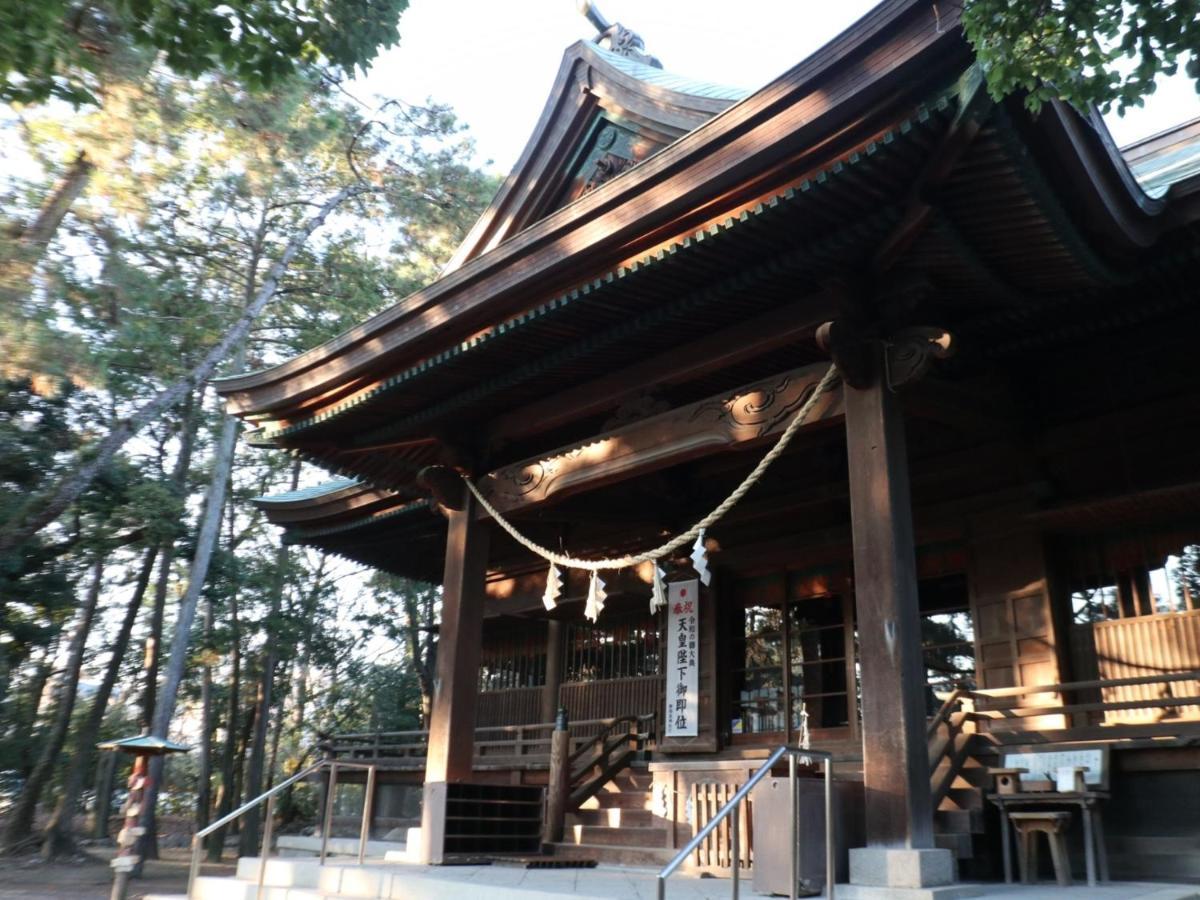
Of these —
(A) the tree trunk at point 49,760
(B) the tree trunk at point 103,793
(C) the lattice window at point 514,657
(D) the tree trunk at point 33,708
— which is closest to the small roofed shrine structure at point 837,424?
(C) the lattice window at point 514,657

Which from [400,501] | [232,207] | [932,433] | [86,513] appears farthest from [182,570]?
[932,433]

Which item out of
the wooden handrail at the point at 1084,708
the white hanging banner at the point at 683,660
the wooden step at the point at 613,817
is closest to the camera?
the wooden handrail at the point at 1084,708

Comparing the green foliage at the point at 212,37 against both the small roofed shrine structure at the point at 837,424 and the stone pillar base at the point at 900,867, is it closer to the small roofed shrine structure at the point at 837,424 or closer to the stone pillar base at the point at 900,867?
the small roofed shrine structure at the point at 837,424

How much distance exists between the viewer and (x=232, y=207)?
20.2 metres

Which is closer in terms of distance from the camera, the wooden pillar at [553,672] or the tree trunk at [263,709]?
the wooden pillar at [553,672]

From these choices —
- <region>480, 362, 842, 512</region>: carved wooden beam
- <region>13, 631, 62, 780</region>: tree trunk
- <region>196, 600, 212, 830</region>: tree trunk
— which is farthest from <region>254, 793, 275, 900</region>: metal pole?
<region>13, 631, 62, 780</region>: tree trunk

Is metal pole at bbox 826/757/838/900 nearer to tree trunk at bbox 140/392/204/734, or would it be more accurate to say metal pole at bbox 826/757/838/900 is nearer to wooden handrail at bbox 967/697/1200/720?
wooden handrail at bbox 967/697/1200/720

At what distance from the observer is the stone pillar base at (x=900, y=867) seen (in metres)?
5.00

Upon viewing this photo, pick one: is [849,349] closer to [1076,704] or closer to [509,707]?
[1076,704]

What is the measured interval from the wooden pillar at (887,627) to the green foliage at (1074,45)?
199 centimetres

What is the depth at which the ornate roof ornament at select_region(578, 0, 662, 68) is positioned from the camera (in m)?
9.52

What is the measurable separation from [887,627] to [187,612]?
15.2m

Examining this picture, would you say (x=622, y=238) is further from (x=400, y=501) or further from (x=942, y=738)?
(x=400, y=501)

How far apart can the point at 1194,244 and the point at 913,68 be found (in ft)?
7.65
